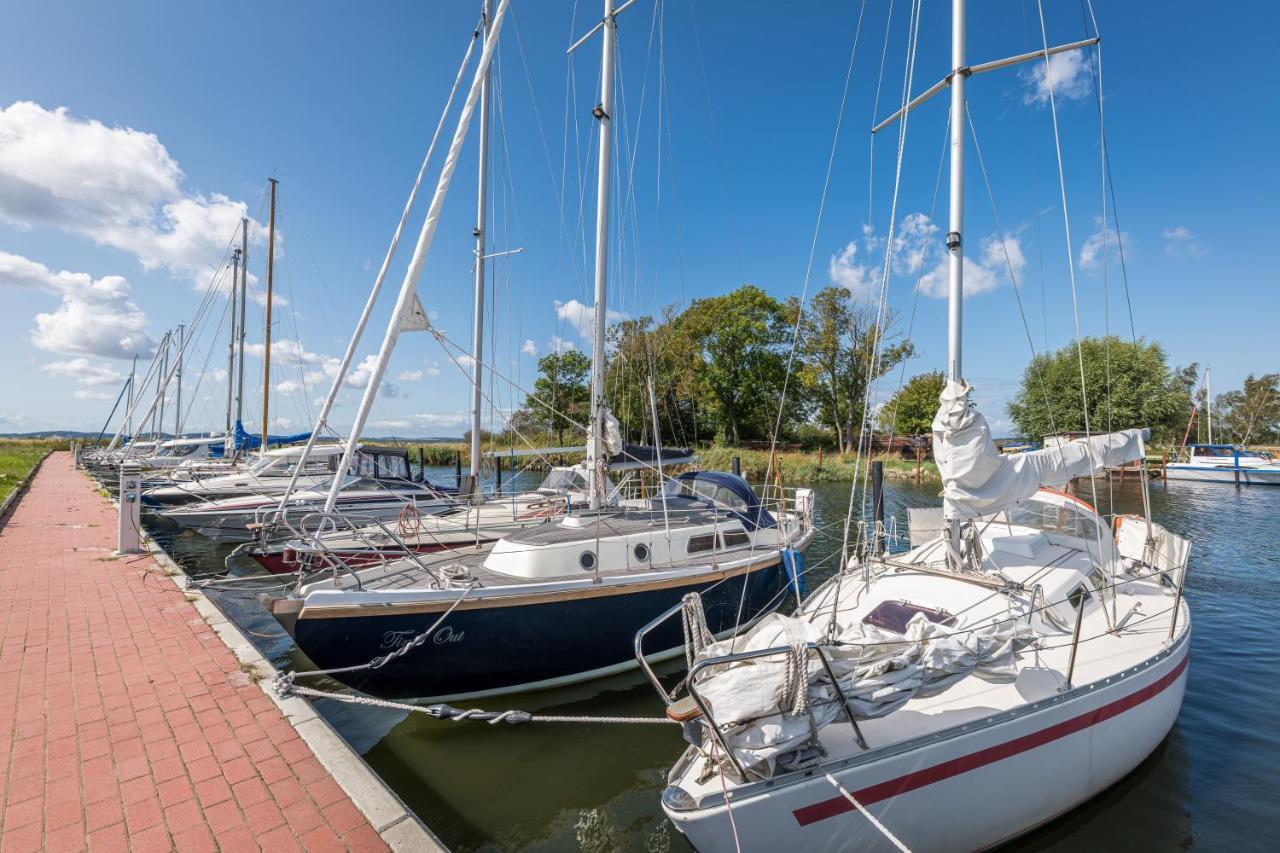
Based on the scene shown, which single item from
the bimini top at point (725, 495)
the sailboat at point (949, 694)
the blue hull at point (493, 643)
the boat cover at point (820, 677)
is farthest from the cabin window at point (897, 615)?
the bimini top at point (725, 495)

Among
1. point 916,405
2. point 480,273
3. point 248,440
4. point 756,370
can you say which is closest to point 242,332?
point 248,440

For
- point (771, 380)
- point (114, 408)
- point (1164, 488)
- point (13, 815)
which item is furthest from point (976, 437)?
point (114, 408)

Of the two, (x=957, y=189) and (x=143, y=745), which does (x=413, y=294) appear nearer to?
(x=143, y=745)

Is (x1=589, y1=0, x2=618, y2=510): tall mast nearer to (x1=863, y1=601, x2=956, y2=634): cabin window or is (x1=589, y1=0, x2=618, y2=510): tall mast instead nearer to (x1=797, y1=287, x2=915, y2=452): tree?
(x1=863, y1=601, x2=956, y2=634): cabin window

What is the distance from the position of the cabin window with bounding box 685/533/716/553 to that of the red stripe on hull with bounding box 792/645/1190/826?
448cm

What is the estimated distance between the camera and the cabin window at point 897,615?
16.3 feet

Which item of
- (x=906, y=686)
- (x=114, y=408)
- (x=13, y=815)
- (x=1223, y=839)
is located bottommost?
(x=1223, y=839)

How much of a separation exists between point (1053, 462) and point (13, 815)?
8.72 meters

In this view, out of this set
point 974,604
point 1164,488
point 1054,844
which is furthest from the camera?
point 1164,488

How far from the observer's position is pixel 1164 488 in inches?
1190

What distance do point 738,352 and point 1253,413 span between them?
175 feet

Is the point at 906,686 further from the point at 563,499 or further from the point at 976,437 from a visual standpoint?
the point at 563,499

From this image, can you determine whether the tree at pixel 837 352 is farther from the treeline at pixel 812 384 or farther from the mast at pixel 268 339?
the mast at pixel 268 339

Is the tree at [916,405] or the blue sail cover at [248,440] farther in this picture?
the tree at [916,405]
